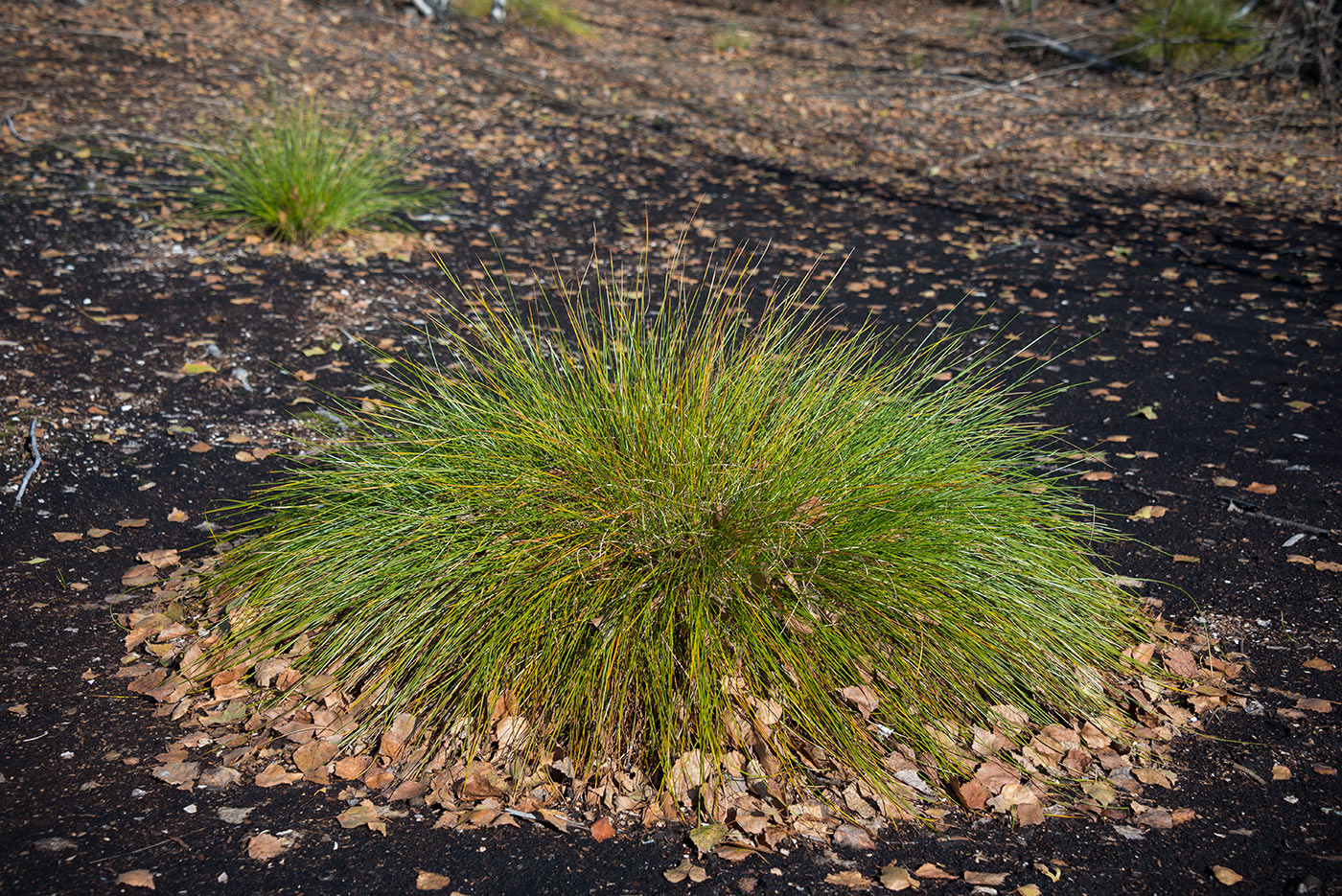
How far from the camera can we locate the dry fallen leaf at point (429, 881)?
186 cm

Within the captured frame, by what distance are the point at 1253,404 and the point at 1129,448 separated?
0.76 m

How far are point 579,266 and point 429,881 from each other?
4.08m

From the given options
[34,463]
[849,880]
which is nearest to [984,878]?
[849,880]

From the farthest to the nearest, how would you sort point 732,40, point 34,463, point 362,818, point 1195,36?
1. point 732,40
2. point 1195,36
3. point 34,463
4. point 362,818

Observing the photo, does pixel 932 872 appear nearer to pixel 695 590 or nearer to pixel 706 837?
pixel 706 837

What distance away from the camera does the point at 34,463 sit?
3340mm

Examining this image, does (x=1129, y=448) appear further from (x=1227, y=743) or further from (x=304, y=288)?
(x=304, y=288)

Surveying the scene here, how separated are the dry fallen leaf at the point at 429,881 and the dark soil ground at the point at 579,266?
17 millimetres

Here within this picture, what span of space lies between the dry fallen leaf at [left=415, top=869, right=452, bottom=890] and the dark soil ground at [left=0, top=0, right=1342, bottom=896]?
2cm

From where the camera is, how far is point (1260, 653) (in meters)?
2.63

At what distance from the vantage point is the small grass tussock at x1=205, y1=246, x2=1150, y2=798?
214cm

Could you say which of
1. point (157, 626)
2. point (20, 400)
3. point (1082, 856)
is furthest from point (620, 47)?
point (1082, 856)

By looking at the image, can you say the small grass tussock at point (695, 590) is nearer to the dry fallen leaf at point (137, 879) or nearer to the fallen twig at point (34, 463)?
the dry fallen leaf at point (137, 879)

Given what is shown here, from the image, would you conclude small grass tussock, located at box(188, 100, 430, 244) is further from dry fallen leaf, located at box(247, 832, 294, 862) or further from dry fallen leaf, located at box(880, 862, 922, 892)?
dry fallen leaf, located at box(880, 862, 922, 892)
